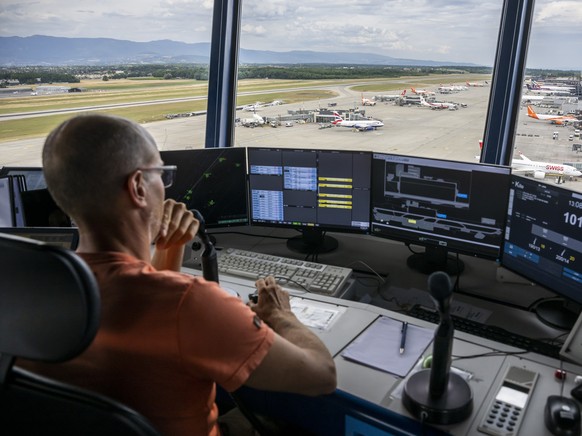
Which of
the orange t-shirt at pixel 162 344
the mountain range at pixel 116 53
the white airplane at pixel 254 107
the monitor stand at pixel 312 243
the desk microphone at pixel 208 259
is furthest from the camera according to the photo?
the white airplane at pixel 254 107

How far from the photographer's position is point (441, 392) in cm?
125

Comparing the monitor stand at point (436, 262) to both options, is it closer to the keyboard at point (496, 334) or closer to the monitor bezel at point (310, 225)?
the monitor bezel at point (310, 225)

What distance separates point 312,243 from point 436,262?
57 centimetres

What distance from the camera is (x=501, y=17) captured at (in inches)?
92.7

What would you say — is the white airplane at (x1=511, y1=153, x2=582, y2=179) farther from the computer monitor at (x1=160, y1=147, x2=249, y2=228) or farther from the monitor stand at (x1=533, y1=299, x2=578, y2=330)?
the computer monitor at (x1=160, y1=147, x2=249, y2=228)

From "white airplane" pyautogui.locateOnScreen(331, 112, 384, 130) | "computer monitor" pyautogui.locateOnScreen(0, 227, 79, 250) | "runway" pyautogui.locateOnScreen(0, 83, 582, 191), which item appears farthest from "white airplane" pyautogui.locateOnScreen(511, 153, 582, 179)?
"computer monitor" pyautogui.locateOnScreen(0, 227, 79, 250)

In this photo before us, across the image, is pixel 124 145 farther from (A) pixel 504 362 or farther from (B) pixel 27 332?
(A) pixel 504 362

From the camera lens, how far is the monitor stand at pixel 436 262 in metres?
2.07

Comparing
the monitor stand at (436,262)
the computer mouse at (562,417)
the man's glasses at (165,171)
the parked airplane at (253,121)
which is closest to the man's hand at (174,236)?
the man's glasses at (165,171)

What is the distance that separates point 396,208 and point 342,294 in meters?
0.45

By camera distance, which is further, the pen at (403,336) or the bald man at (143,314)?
the pen at (403,336)

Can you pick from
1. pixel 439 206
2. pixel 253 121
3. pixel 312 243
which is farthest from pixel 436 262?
pixel 253 121

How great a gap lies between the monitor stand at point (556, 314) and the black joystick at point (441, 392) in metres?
0.56

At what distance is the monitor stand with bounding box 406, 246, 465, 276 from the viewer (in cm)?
207
